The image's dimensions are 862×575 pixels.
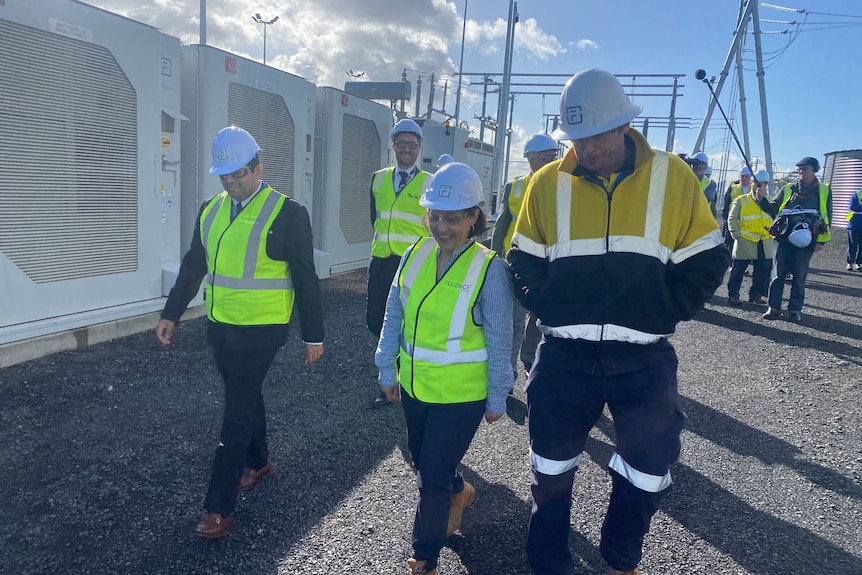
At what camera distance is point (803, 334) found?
7727 mm

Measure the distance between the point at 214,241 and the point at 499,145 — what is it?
12.3 m

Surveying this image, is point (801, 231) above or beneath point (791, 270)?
above

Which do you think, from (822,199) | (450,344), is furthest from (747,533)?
(822,199)

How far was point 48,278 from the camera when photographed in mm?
5004

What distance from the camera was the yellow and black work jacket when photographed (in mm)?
2250

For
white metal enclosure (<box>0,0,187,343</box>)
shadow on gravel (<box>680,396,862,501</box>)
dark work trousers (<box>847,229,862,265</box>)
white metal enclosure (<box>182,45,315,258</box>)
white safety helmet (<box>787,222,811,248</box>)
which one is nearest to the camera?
shadow on gravel (<box>680,396,862,501</box>)

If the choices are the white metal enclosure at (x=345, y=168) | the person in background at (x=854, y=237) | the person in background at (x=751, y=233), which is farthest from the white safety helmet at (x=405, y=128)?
the person in background at (x=854, y=237)

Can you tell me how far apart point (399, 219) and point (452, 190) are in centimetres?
239

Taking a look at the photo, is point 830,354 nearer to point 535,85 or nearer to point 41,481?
point 41,481

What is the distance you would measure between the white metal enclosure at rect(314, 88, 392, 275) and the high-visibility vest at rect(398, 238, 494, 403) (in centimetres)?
619

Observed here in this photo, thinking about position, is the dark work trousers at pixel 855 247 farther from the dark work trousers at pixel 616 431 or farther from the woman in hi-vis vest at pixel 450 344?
the woman in hi-vis vest at pixel 450 344

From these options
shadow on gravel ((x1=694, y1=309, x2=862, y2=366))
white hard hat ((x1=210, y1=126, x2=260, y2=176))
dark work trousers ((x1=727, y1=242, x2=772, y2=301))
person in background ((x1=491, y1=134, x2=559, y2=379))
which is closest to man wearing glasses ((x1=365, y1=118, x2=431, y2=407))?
person in background ((x1=491, y1=134, x2=559, y2=379))

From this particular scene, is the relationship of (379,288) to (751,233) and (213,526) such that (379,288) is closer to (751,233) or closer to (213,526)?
(213,526)

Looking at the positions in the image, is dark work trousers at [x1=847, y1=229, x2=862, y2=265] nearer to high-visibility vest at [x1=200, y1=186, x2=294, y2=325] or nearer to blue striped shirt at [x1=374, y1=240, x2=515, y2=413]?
blue striped shirt at [x1=374, y1=240, x2=515, y2=413]
